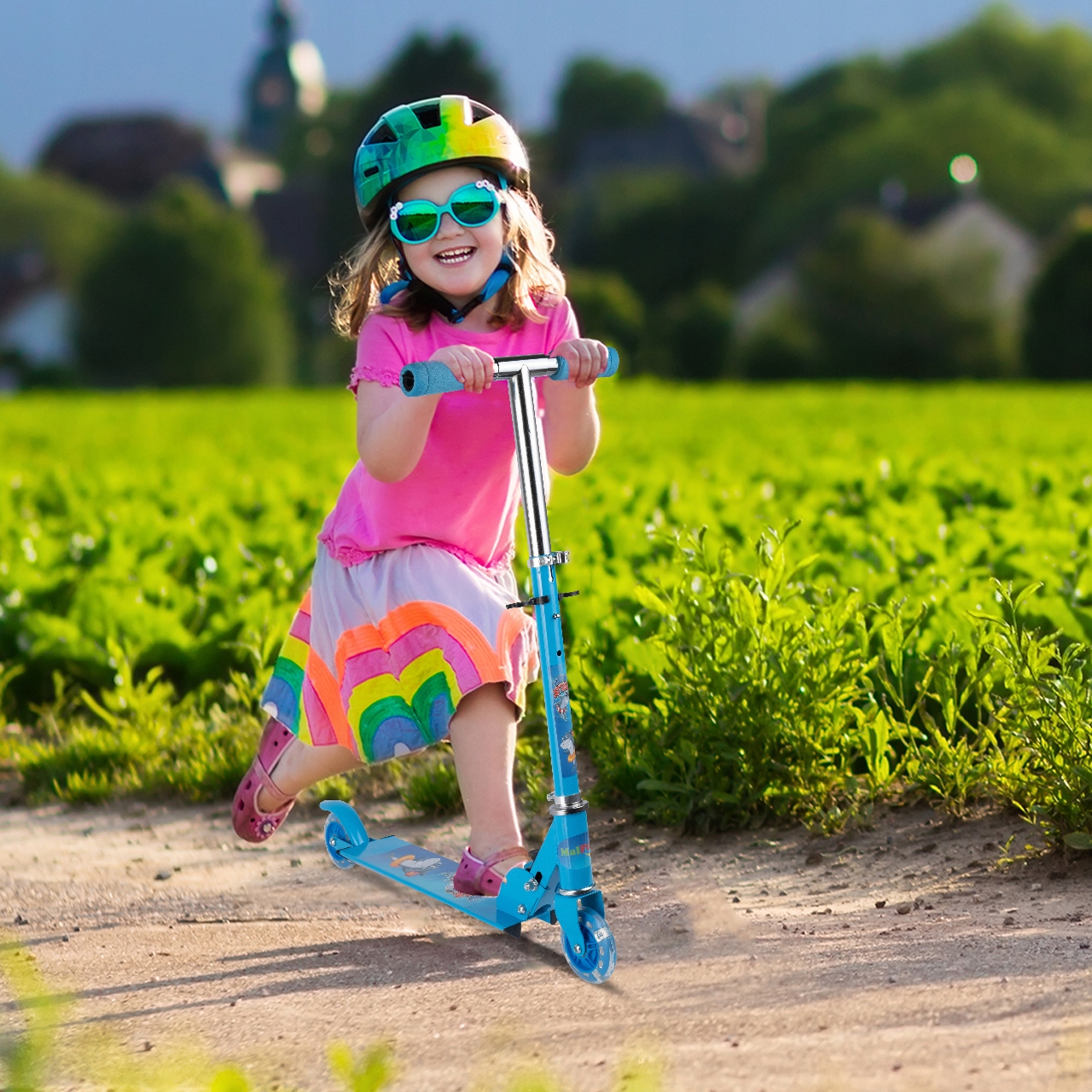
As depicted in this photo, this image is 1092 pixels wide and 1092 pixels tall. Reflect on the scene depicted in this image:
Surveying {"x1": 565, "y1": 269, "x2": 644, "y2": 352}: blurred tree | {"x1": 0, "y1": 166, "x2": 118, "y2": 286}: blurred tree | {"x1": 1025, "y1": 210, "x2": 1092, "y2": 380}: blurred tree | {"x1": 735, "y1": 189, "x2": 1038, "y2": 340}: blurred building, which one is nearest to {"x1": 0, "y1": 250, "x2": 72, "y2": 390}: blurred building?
{"x1": 0, "y1": 166, "x2": 118, "y2": 286}: blurred tree

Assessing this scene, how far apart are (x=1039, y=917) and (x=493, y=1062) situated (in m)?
1.24

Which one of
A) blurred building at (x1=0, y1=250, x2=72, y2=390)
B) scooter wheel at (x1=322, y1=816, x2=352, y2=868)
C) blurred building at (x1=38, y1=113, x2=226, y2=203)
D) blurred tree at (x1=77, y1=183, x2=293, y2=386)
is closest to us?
scooter wheel at (x1=322, y1=816, x2=352, y2=868)

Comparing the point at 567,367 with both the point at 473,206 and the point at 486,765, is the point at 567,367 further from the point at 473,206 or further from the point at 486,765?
the point at 486,765

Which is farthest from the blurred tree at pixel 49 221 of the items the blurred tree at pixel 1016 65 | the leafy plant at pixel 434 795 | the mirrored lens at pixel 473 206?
the mirrored lens at pixel 473 206

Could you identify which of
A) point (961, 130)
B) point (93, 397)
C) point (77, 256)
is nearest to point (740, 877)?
point (93, 397)

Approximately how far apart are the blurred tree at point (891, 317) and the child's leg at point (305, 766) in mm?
37087

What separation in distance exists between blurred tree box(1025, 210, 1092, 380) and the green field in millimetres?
25836

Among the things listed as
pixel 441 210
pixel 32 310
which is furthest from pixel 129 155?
pixel 441 210

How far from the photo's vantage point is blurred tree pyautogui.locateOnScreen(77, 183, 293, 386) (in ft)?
179

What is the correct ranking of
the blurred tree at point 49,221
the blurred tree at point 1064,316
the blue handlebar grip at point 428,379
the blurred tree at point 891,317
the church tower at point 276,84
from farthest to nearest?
the church tower at point 276,84 < the blurred tree at point 49,221 < the blurred tree at point 891,317 < the blurred tree at point 1064,316 < the blue handlebar grip at point 428,379

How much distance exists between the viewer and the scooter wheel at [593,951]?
109 inches

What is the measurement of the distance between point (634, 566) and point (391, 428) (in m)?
2.63

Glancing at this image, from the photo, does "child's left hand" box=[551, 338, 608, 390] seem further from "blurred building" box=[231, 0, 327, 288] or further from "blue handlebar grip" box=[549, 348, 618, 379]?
"blurred building" box=[231, 0, 327, 288]

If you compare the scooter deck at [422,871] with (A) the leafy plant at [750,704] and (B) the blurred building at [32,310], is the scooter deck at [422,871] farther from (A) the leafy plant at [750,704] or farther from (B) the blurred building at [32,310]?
(B) the blurred building at [32,310]
